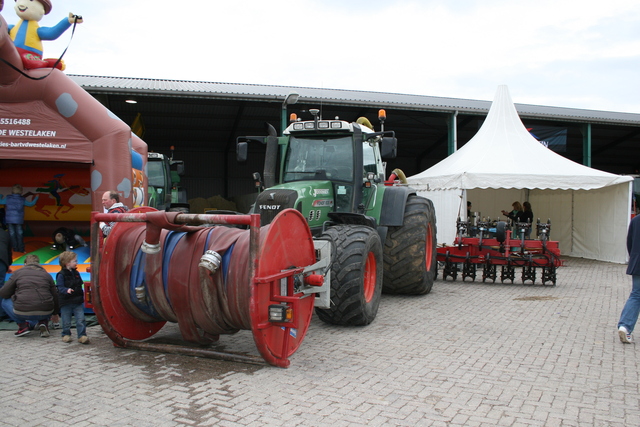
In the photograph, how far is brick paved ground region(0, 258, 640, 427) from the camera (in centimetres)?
352

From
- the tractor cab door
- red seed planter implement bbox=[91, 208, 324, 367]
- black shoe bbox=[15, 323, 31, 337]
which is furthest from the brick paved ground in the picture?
the tractor cab door

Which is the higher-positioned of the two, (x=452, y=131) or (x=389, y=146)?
(x=452, y=131)

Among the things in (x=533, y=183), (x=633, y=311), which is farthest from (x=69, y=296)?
(x=533, y=183)

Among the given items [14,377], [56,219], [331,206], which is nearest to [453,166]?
[331,206]

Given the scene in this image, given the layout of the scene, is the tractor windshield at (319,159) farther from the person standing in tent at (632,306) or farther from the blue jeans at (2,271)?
the blue jeans at (2,271)

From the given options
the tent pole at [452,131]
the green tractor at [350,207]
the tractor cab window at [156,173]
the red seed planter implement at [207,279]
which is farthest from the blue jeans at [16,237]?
the tent pole at [452,131]

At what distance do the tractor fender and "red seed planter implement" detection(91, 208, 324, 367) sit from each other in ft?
9.64

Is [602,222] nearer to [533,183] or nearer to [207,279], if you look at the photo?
[533,183]

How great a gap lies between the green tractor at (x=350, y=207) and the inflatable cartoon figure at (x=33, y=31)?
2.85 metres

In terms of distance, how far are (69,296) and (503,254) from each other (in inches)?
302

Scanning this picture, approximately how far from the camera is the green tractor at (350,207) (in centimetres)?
581

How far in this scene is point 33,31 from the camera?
22.9ft

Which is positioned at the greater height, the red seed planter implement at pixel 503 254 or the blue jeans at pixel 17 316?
the red seed planter implement at pixel 503 254

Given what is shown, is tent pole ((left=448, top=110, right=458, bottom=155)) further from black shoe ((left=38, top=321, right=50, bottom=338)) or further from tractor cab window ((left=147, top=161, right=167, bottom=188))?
black shoe ((left=38, top=321, right=50, bottom=338))
